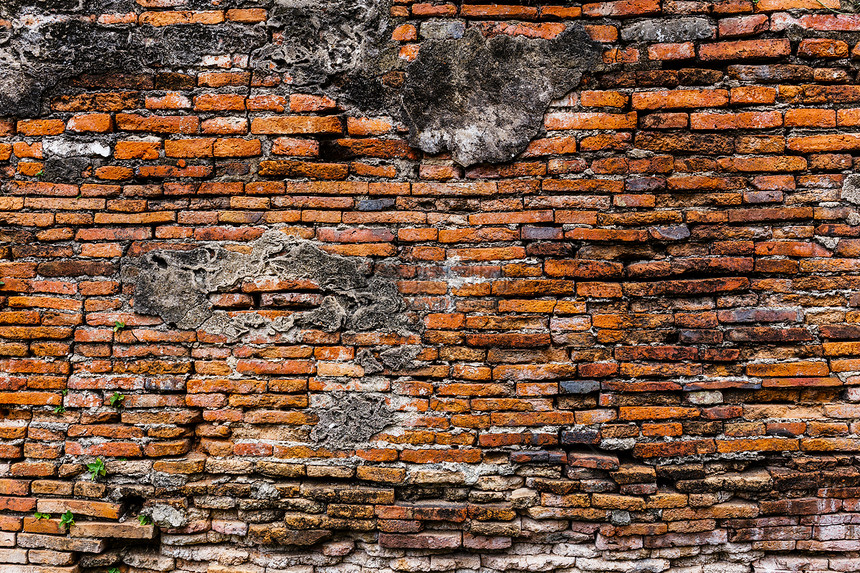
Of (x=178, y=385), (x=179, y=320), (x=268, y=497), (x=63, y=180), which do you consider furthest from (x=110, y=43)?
(x=268, y=497)

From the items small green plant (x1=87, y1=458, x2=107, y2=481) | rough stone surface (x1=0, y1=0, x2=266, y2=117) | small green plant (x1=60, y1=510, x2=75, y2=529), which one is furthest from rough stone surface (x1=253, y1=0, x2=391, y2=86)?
small green plant (x1=60, y1=510, x2=75, y2=529)

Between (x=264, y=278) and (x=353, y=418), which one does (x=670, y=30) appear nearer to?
(x=264, y=278)

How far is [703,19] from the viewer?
1973 mm

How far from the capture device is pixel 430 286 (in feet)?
6.63

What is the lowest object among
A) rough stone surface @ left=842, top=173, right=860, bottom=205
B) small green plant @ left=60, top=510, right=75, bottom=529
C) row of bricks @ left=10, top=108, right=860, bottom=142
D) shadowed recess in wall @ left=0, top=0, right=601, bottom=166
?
small green plant @ left=60, top=510, right=75, bottom=529

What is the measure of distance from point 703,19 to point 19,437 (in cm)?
366

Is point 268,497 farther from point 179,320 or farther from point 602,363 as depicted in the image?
point 602,363

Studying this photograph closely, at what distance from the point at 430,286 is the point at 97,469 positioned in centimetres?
175

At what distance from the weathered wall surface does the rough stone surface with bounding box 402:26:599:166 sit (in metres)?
0.01

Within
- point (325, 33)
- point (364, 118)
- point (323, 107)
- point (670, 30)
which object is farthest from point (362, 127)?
point (670, 30)

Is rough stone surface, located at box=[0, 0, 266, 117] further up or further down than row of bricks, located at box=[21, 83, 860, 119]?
further up

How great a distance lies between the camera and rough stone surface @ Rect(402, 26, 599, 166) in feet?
6.53

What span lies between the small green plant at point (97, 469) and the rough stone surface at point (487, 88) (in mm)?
2064

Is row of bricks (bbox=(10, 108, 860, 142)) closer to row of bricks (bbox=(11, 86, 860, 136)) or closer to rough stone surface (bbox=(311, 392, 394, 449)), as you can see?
row of bricks (bbox=(11, 86, 860, 136))
